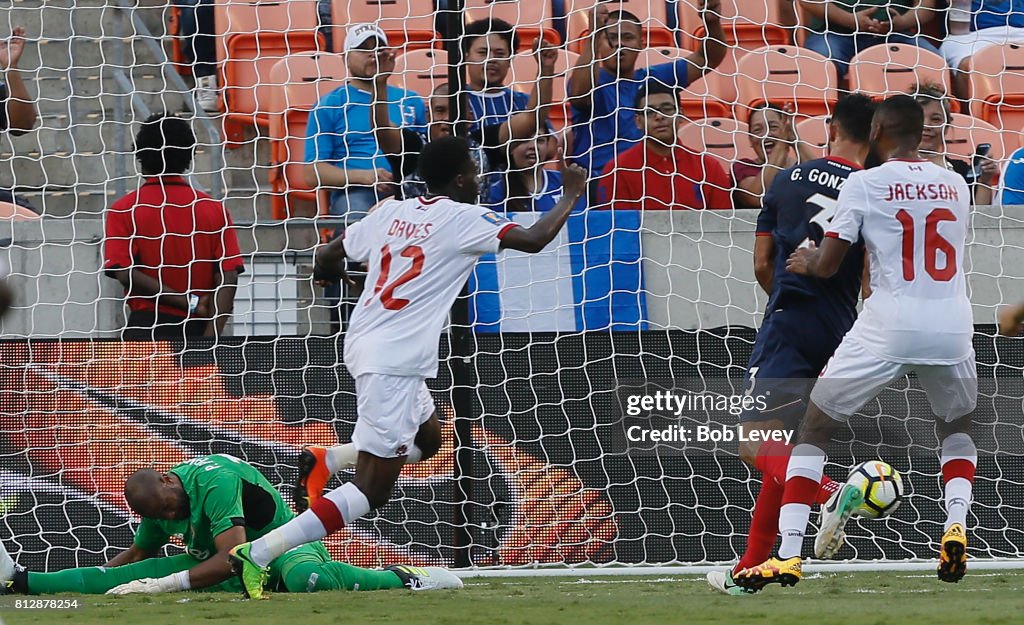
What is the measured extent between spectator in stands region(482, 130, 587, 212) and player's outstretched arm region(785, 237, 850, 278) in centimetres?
292

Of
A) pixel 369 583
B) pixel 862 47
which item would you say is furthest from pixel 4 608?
pixel 862 47

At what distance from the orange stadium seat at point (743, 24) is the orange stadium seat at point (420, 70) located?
1.56m

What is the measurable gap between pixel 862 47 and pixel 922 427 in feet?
10.4

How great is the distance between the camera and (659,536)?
6.78 meters

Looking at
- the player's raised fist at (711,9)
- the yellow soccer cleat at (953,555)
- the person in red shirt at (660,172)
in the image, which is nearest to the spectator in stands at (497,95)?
the person in red shirt at (660,172)

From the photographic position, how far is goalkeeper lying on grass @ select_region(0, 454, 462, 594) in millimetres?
5656

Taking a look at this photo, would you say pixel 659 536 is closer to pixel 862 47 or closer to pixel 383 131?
pixel 383 131

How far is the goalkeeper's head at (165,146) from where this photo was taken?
7.23 metres

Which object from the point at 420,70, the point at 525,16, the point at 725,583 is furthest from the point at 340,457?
the point at 525,16

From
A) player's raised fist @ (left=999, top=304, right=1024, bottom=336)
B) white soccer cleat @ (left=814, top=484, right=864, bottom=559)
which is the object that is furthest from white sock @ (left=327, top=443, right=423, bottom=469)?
player's raised fist @ (left=999, top=304, right=1024, bottom=336)

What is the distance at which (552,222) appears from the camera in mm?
5203

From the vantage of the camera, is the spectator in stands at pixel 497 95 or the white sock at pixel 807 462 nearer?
the white sock at pixel 807 462

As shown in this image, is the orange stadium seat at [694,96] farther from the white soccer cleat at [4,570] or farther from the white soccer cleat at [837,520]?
the white soccer cleat at [4,570]

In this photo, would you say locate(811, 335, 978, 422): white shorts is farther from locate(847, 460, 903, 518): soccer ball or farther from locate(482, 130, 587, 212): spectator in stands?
locate(482, 130, 587, 212): spectator in stands
